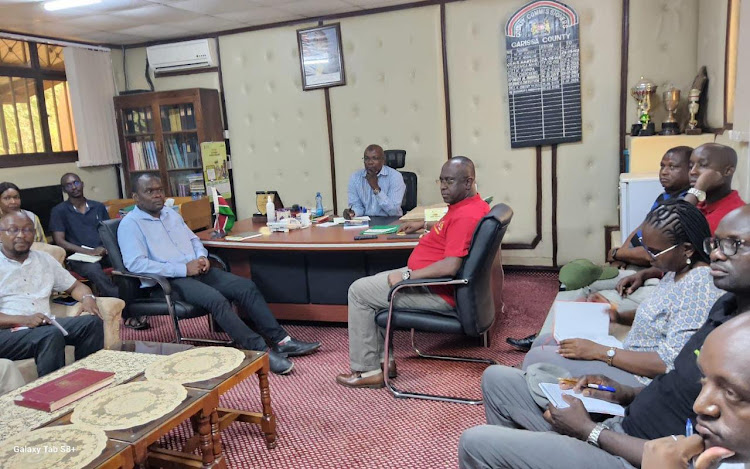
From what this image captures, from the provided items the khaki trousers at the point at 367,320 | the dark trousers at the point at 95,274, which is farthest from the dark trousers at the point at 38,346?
the khaki trousers at the point at 367,320

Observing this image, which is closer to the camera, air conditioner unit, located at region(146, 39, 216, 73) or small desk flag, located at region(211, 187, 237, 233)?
small desk flag, located at region(211, 187, 237, 233)

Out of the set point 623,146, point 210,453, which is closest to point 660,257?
point 210,453

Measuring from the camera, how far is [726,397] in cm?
95

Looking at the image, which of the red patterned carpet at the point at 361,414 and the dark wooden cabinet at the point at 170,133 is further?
the dark wooden cabinet at the point at 170,133

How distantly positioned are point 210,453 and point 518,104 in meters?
3.96

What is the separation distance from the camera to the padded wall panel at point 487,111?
4.97 meters

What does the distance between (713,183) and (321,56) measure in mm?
3881

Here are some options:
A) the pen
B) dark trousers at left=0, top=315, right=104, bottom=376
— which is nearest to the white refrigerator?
the pen

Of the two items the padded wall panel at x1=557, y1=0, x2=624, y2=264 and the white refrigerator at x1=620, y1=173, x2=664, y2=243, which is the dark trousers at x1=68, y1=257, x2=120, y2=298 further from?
the padded wall panel at x1=557, y1=0, x2=624, y2=264

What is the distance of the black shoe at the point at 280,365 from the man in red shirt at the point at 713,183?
2.33 metres

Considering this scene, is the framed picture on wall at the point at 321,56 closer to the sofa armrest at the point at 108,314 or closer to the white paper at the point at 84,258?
the white paper at the point at 84,258

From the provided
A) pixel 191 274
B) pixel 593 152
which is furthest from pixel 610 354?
pixel 593 152

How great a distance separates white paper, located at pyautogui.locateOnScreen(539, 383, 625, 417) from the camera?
1704 millimetres

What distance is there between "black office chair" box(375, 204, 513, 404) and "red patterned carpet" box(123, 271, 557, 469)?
162 mm
